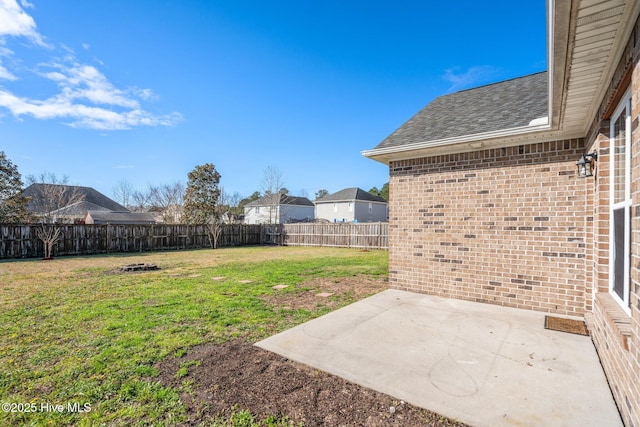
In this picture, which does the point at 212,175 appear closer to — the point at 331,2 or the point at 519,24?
the point at 331,2

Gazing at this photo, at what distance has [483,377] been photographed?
8.77 ft

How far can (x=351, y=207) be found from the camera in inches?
1382

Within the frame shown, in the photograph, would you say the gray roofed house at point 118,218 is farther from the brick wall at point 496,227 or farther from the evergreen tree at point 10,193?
the brick wall at point 496,227

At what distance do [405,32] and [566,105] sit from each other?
9400 millimetres

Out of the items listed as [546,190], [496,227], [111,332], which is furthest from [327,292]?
[546,190]

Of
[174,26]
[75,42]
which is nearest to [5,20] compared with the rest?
[75,42]

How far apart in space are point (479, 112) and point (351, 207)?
2901 centimetres

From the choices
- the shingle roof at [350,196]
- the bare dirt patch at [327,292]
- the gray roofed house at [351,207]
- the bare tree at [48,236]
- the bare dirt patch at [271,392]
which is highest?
the shingle roof at [350,196]

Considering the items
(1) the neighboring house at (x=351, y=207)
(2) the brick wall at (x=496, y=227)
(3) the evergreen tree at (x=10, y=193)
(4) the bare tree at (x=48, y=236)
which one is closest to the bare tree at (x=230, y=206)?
(1) the neighboring house at (x=351, y=207)

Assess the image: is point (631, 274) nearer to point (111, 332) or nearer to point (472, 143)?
point (472, 143)

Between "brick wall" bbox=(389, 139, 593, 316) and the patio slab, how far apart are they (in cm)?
58

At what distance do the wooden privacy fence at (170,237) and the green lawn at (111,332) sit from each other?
6317mm

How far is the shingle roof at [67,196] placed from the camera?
26812 millimetres

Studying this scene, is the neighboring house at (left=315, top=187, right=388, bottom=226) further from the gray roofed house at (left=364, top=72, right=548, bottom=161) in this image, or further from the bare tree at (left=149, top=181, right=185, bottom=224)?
the gray roofed house at (left=364, top=72, right=548, bottom=161)
